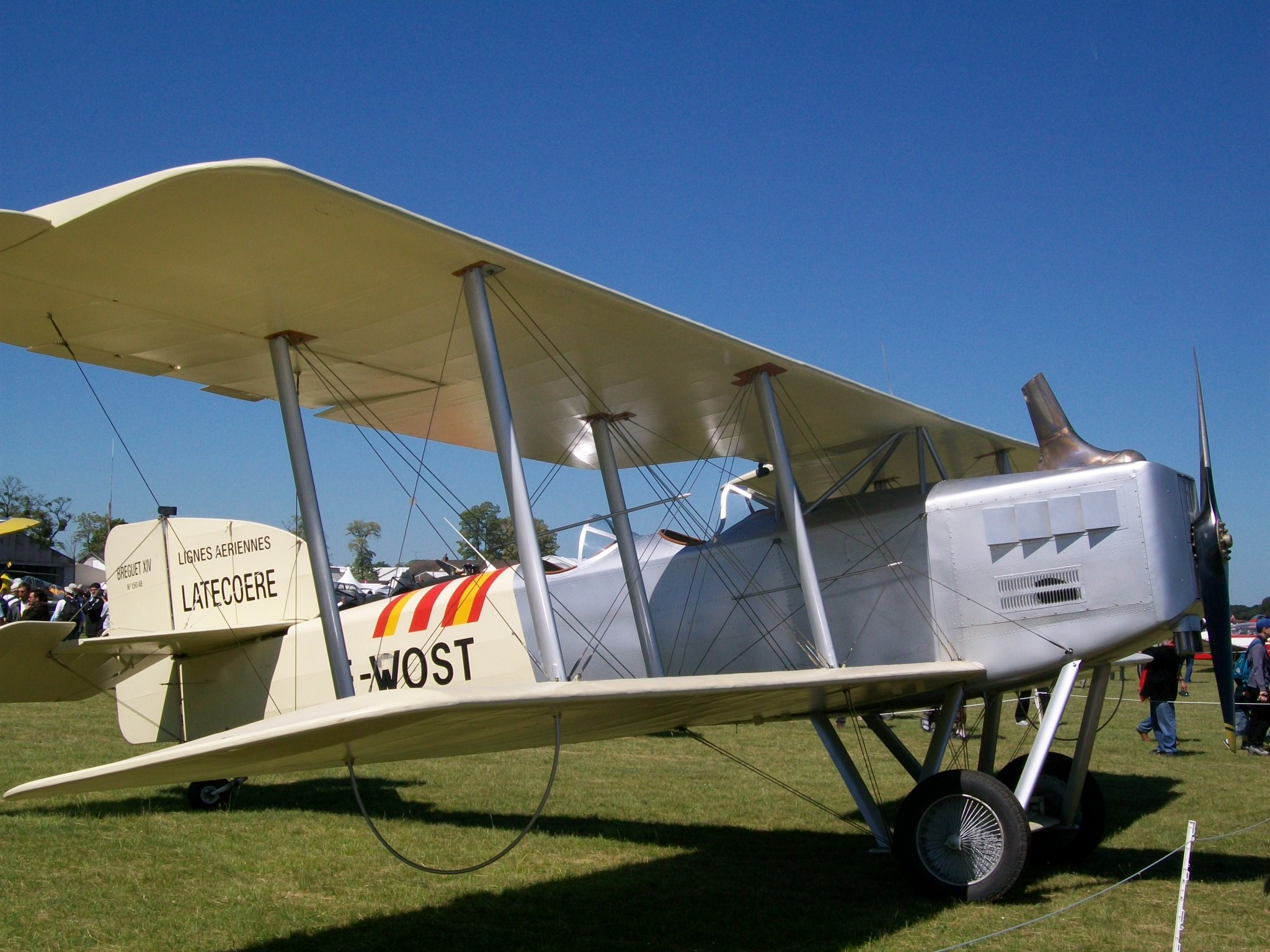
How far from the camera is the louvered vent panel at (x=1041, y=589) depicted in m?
5.79

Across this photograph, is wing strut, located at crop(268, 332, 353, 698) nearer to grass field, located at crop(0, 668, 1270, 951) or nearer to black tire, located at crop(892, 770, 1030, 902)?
grass field, located at crop(0, 668, 1270, 951)

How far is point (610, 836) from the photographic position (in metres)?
7.30

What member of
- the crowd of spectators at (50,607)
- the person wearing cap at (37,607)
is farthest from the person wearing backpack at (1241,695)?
the person wearing cap at (37,607)

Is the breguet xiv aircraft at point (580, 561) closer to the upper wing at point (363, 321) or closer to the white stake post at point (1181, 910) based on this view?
the upper wing at point (363, 321)

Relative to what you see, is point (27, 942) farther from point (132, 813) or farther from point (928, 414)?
point (928, 414)

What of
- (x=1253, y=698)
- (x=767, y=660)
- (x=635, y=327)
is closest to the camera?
(x=635, y=327)

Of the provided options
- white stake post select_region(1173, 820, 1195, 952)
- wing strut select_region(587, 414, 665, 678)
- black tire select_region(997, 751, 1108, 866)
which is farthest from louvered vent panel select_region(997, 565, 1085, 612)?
wing strut select_region(587, 414, 665, 678)

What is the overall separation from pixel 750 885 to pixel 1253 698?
9798mm

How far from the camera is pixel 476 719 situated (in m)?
3.58

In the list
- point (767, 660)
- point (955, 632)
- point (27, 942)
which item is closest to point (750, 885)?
point (767, 660)

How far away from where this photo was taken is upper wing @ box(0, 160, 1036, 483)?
13.8ft

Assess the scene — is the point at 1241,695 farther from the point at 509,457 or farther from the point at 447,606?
the point at 509,457

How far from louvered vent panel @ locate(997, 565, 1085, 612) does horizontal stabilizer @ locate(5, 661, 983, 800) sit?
43 cm

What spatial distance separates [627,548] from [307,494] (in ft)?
7.57
